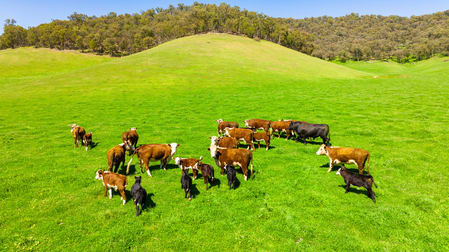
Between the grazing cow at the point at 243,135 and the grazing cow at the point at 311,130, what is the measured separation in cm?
382

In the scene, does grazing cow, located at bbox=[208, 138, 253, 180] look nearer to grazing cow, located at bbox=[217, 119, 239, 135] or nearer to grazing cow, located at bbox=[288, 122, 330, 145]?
grazing cow, located at bbox=[217, 119, 239, 135]

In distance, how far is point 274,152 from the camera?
44.8 feet

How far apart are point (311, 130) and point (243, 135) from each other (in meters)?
4.91

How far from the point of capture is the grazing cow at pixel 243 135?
46.4 ft

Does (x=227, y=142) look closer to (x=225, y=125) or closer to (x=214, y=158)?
(x=214, y=158)

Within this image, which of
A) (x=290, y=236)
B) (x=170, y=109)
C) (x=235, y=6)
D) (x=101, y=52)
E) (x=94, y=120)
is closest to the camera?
(x=290, y=236)

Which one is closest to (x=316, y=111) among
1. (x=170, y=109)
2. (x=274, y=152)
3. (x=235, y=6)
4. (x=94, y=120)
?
(x=274, y=152)

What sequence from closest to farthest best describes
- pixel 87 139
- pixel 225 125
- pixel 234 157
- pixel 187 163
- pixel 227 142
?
pixel 187 163
pixel 234 157
pixel 227 142
pixel 87 139
pixel 225 125

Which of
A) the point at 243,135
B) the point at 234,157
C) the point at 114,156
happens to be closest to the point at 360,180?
the point at 234,157

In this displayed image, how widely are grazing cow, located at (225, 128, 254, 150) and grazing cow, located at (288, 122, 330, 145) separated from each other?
12.5ft

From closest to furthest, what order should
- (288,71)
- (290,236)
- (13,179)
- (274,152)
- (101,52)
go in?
(290,236)
(13,179)
(274,152)
(288,71)
(101,52)

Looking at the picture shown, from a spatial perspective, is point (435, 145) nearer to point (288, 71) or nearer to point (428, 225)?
point (428, 225)

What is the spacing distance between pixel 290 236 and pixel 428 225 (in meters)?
4.67

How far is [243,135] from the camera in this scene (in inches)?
568
